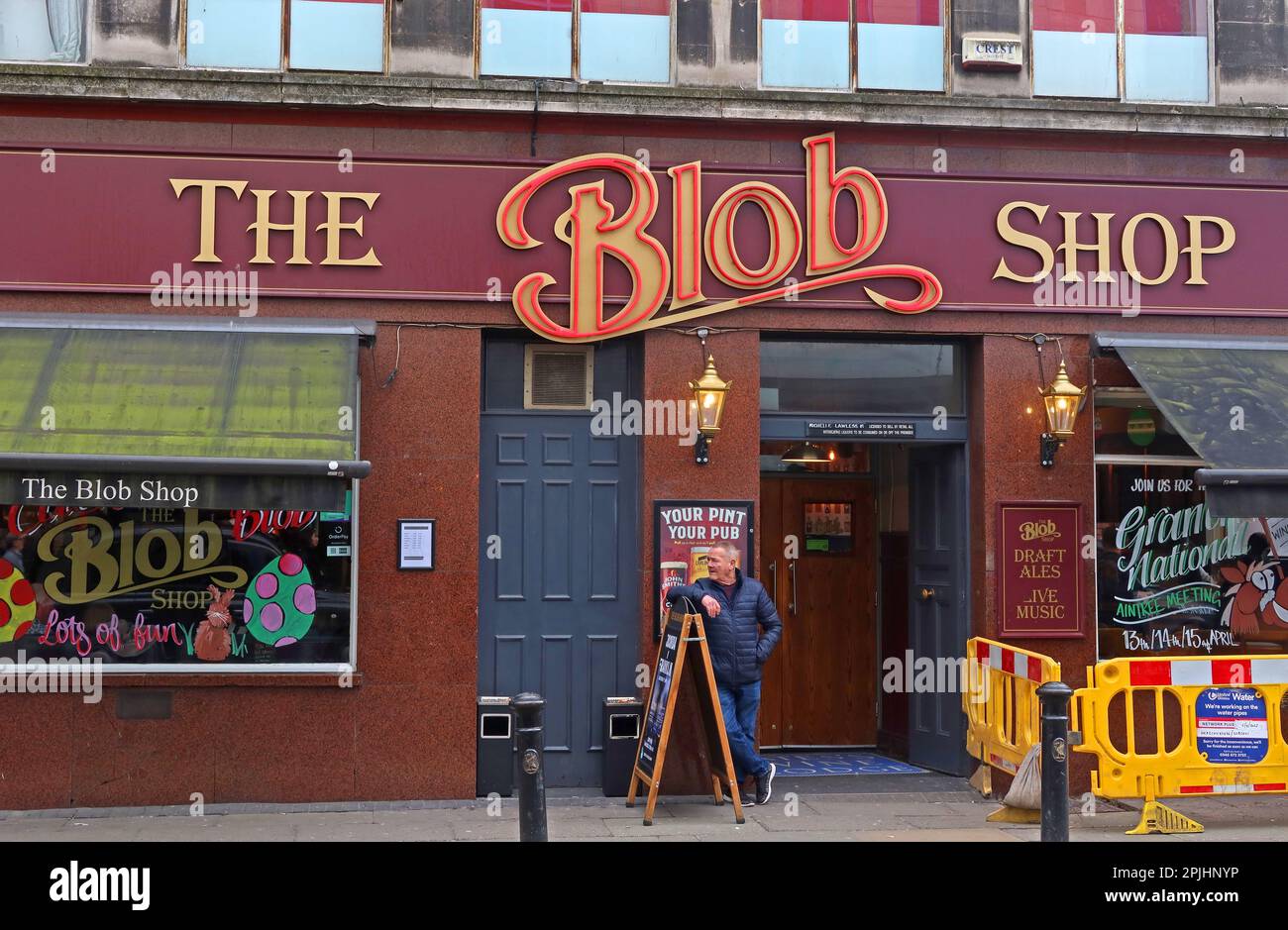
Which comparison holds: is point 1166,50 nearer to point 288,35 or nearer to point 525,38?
point 525,38

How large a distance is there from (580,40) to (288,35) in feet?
7.42

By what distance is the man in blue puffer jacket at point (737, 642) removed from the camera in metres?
10.2

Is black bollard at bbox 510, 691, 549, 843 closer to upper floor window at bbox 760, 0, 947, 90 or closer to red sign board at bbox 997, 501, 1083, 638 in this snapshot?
red sign board at bbox 997, 501, 1083, 638

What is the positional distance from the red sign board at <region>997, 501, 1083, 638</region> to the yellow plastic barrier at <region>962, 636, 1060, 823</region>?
15.8 inches

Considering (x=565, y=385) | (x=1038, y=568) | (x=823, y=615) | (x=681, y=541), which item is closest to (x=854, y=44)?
(x=565, y=385)

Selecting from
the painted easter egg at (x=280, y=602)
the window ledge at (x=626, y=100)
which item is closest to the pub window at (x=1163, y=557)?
the window ledge at (x=626, y=100)

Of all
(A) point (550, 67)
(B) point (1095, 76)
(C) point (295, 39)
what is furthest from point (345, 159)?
(B) point (1095, 76)

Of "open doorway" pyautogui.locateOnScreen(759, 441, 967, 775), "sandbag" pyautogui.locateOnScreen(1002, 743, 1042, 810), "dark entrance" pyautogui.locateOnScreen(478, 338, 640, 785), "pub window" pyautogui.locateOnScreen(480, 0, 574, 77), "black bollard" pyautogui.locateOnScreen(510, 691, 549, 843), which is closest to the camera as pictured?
"black bollard" pyautogui.locateOnScreen(510, 691, 549, 843)

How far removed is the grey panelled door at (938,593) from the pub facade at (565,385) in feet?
0.13

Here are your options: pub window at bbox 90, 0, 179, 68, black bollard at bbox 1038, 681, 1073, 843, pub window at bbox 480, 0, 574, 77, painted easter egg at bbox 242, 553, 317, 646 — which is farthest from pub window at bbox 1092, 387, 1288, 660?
pub window at bbox 90, 0, 179, 68

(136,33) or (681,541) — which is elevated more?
(136,33)

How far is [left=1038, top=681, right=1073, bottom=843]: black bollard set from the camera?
27.2ft

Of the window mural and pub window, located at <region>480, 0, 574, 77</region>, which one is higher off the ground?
pub window, located at <region>480, 0, 574, 77</region>

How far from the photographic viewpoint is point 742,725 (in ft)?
34.3
